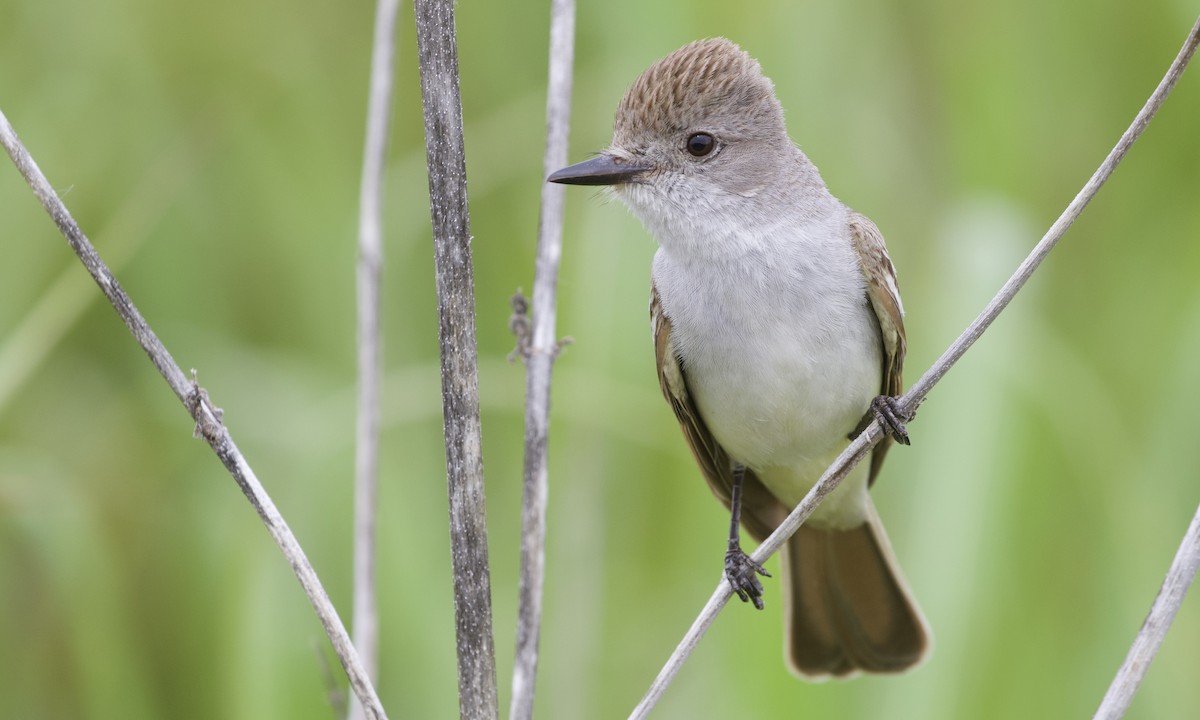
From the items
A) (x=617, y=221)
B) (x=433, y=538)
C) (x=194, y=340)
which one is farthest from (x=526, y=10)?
(x=433, y=538)

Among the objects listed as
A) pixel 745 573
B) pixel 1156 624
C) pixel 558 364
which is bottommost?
pixel 745 573

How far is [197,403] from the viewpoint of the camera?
188cm

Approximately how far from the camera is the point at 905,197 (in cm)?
366

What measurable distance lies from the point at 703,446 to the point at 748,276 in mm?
546

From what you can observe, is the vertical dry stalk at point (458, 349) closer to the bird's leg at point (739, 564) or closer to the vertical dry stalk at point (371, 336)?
the vertical dry stalk at point (371, 336)

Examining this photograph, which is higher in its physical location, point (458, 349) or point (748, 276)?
point (748, 276)

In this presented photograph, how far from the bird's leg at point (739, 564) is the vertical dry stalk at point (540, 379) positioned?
2.00ft

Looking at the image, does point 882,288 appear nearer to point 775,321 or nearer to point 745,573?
point 775,321

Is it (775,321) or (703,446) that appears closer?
(775,321)

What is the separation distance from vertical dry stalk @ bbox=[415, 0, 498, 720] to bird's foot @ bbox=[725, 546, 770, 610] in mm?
1040

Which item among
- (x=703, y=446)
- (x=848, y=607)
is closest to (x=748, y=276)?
(x=703, y=446)

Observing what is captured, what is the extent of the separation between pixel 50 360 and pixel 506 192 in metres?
1.37

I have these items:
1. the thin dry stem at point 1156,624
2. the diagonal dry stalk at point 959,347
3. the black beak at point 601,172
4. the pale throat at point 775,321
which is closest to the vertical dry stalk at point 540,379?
the black beak at point 601,172

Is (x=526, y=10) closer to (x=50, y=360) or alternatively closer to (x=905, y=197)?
(x=905, y=197)
